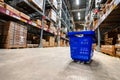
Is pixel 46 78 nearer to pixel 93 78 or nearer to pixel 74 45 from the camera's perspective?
pixel 93 78

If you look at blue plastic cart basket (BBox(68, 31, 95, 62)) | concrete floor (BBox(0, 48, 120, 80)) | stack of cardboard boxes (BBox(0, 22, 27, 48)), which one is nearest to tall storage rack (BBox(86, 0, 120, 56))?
blue plastic cart basket (BBox(68, 31, 95, 62))

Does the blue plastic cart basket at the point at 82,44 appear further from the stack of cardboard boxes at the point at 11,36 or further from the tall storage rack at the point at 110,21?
the stack of cardboard boxes at the point at 11,36

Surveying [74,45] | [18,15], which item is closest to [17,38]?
[18,15]

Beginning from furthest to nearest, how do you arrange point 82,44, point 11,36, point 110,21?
point 110,21 → point 11,36 → point 82,44

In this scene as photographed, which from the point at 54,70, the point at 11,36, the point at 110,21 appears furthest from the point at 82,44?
the point at 110,21

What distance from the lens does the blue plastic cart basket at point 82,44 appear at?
4.36ft

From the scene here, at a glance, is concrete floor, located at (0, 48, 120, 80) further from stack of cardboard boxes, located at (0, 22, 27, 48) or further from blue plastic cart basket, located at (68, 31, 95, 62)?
stack of cardboard boxes, located at (0, 22, 27, 48)

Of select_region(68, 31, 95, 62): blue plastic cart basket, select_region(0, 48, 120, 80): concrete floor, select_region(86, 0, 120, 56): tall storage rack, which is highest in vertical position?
select_region(86, 0, 120, 56): tall storage rack

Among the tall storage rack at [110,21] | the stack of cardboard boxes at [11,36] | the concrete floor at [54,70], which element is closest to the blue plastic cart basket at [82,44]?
the concrete floor at [54,70]

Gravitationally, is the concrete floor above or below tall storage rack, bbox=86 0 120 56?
below

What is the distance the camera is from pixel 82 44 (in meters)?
1.37

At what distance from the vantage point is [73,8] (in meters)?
17.6

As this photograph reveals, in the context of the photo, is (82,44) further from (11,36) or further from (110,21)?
(110,21)

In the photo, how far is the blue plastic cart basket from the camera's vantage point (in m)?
1.33
